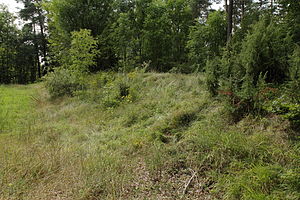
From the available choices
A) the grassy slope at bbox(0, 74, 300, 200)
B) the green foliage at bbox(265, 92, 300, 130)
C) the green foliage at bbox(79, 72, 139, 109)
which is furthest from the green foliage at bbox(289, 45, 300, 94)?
the green foliage at bbox(79, 72, 139, 109)

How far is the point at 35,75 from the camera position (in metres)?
28.8

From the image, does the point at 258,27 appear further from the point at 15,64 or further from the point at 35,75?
the point at 35,75

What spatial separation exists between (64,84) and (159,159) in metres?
7.78

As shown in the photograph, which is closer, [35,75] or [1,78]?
[1,78]

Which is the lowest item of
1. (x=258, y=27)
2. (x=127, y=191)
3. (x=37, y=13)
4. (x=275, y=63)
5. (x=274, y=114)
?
(x=127, y=191)

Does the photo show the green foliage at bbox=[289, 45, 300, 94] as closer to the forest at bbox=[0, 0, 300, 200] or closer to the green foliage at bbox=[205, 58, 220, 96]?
the forest at bbox=[0, 0, 300, 200]

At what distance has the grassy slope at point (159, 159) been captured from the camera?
8.08ft

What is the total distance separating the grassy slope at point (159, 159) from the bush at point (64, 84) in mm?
4292

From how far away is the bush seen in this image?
9.32 m

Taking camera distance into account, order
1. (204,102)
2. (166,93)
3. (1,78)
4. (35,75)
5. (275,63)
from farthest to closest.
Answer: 1. (35,75)
2. (1,78)
3. (166,93)
4. (204,102)
5. (275,63)

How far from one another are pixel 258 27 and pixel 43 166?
17.4ft

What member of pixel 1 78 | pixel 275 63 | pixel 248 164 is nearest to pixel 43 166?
pixel 248 164

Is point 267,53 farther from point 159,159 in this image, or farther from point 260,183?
point 159,159

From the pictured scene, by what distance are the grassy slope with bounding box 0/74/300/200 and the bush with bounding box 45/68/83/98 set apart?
4.29m
